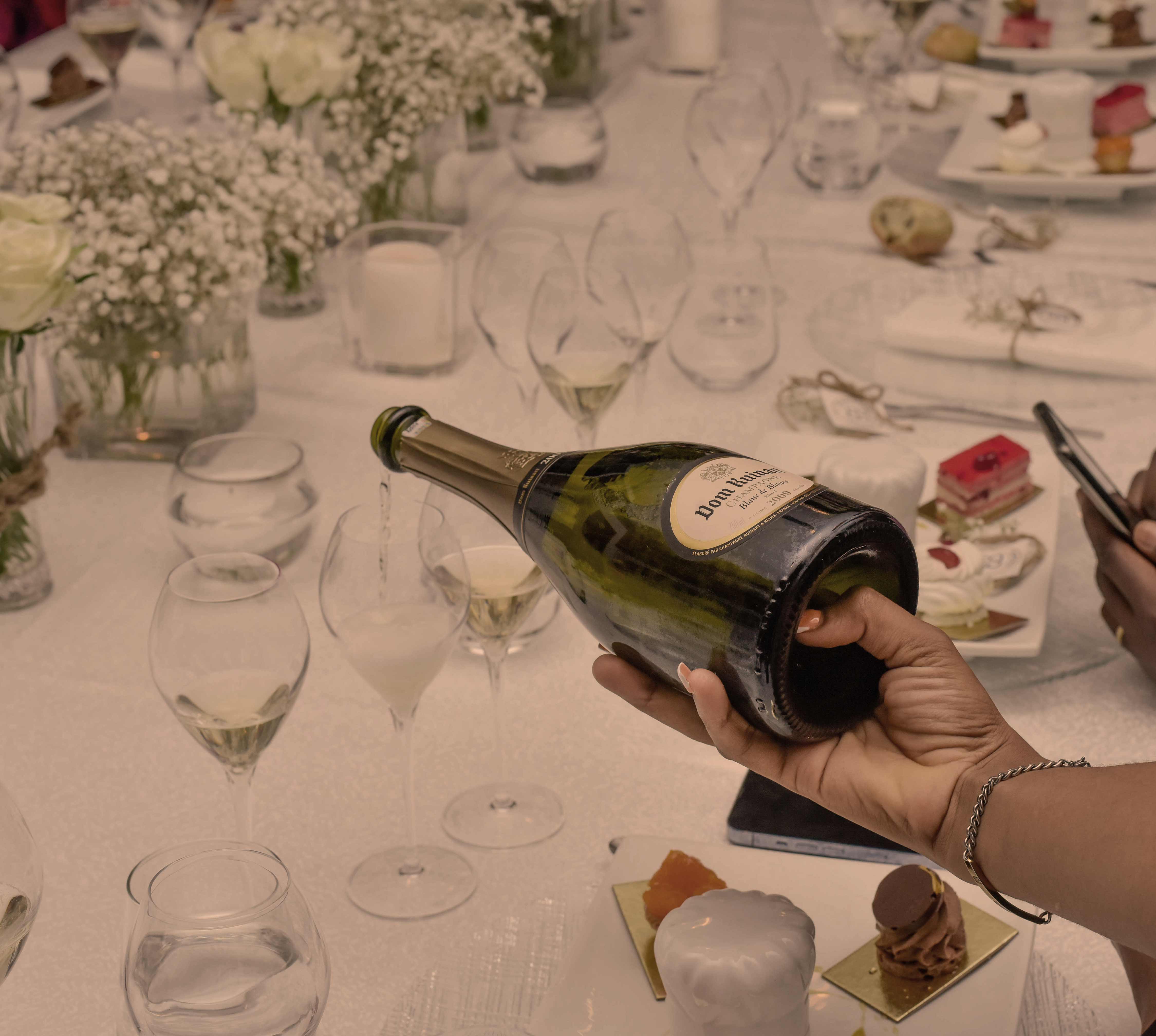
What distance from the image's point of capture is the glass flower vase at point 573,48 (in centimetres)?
244

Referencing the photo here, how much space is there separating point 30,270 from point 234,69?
0.74 meters

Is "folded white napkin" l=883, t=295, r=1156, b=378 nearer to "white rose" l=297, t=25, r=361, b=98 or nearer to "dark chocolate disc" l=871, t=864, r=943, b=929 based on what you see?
"white rose" l=297, t=25, r=361, b=98

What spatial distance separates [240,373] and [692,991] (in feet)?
3.15

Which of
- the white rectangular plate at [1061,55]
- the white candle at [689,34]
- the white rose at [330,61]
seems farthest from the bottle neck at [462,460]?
the white rectangular plate at [1061,55]

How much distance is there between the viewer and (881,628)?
0.73 meters

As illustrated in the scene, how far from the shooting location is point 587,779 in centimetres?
100

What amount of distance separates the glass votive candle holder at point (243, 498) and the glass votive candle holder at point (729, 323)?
1.78 ft

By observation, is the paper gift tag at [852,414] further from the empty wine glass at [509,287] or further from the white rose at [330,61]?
the white rose at [330,61]

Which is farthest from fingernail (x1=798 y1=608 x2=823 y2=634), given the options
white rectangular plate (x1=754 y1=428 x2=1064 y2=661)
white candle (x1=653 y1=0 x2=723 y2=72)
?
white candle (x1=653 y1=0 x2=723 y2=72)

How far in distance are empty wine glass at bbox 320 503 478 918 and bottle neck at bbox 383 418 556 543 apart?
4 cm

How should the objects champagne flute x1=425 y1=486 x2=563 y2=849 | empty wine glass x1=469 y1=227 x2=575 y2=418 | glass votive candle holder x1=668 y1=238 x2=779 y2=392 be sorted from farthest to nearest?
1. glass votive candle holder x1=668 y1=238 x2=779 y2=392
2. empty wine glass x1=469 y1=227 x2=575 y2=418
3. champagne flute x1=425 y1=486 x2=563 y2=849

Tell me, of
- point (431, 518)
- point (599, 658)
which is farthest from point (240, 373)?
point (599, 658)

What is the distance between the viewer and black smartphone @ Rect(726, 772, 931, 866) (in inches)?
34.6

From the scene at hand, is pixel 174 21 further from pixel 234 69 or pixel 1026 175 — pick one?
pixel 1026 175
